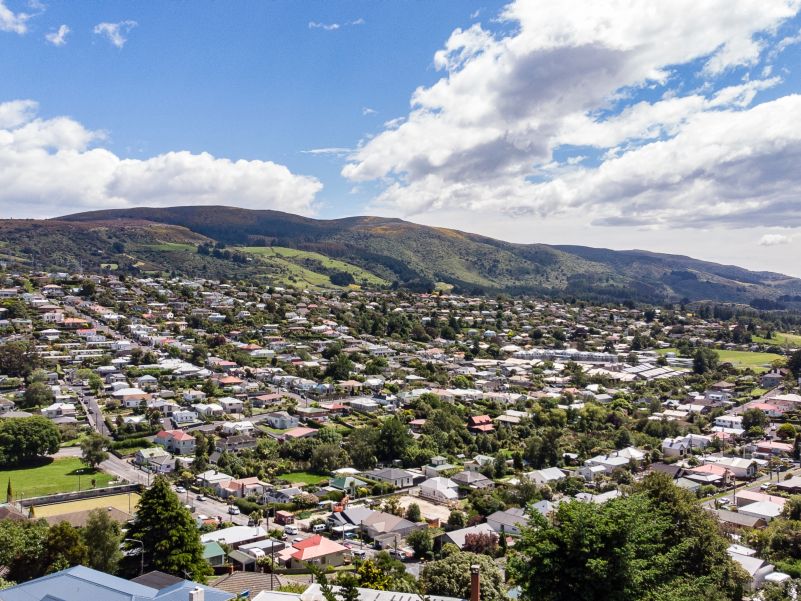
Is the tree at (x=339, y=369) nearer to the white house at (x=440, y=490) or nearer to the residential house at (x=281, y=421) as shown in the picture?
the residential house at (x=281, y=421)

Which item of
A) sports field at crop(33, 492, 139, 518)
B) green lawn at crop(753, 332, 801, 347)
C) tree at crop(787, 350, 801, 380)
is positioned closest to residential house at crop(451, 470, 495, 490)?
sports field at crop(33, 492, 139, 518)

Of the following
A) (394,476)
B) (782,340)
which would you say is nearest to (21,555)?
(394,476)

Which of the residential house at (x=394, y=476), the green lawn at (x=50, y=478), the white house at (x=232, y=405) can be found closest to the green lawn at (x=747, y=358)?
the residential house at (x=394, y=476)

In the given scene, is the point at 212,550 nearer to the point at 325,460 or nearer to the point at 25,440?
the point at 325,460

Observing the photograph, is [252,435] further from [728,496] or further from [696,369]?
[696,369]

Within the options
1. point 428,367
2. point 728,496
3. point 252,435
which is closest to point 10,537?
point 252,435

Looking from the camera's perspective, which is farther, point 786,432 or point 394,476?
point 786,432

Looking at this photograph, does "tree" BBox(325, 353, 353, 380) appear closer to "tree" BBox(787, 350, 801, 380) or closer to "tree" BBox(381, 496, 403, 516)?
"tree" BBox(381, 496, 403, 516)
